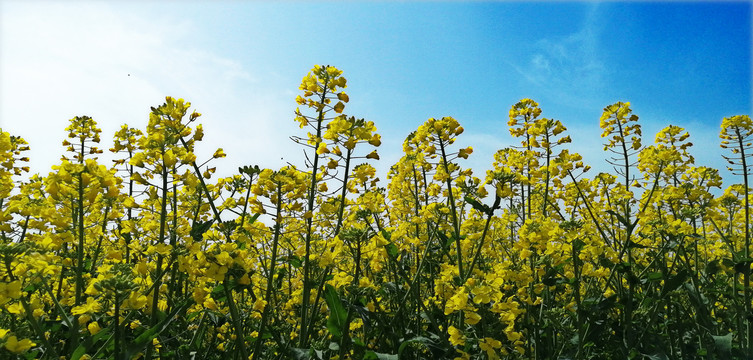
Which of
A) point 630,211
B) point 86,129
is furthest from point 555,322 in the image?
point 86,129

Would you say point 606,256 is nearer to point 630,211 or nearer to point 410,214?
point 630,211

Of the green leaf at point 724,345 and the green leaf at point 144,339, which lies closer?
the green leaf at point 144,339

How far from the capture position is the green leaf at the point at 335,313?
9.52ft

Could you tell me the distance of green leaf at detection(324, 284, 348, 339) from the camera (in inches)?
114

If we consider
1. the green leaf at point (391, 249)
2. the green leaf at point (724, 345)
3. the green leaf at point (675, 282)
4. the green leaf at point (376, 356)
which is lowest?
the green leaf at point (376, 356)

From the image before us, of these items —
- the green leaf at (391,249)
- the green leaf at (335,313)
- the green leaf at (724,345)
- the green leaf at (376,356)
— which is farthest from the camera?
the green leaf at (391,249)

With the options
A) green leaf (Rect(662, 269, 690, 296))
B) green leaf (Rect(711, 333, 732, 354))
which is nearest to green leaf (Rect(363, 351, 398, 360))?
green leaf (Rect(662, 269, 690, 296))

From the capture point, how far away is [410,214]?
5.77 m

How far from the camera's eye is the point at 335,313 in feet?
9.70

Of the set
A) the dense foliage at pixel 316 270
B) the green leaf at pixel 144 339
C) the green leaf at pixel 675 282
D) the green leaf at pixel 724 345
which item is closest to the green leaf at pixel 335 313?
the dense foliage at pixel 316 270

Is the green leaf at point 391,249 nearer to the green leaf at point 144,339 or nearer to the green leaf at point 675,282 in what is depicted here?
the green leaf at point 144,339

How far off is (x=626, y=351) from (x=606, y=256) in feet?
2.42

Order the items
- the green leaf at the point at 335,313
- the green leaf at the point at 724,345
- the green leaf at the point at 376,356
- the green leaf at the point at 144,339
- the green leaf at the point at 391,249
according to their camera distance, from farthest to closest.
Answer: the green leaf at the point at 391,249 → the green leaf at the point at 724,345 → the green leaf at the point at 335,313 → the green leaf at the point at 376,356 → the green leaf at the point at 144,339

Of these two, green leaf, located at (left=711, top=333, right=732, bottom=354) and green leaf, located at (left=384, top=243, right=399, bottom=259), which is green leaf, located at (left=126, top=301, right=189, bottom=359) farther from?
green leaf, located at (left=711, top=333, right=732, bottom=354)
